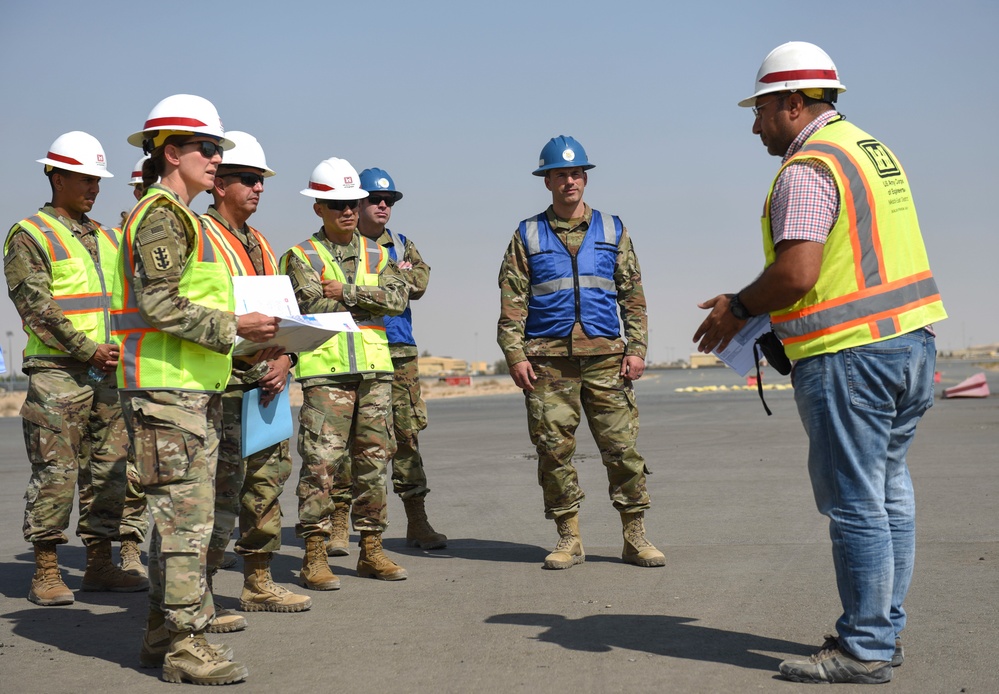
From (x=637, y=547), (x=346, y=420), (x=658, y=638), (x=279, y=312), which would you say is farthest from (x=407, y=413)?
(x=658, y=638)

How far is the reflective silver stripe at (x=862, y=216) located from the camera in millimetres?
4082

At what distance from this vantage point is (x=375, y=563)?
21.2 feet

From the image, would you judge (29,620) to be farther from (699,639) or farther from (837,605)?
(837,605)

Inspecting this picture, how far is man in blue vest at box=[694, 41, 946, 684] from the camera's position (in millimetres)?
4062

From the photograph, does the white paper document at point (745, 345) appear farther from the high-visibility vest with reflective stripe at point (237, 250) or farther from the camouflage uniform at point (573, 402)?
the high-visibility vest with reflective stripe at point (237, 250)

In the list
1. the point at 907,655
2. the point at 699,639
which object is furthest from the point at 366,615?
the point at 907,655

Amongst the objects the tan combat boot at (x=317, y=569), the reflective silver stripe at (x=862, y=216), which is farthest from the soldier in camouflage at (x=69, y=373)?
the reflective silver stripe at (x=862, y=216)

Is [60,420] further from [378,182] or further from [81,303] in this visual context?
A: [378,182]

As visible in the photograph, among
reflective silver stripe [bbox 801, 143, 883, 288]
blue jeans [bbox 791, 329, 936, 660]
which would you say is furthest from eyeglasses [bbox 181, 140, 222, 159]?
blue jeans [bbox 791, 329, 936, 660]

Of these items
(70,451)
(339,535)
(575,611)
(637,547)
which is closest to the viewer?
(575,611)

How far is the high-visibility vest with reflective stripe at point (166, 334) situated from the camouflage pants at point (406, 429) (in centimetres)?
330

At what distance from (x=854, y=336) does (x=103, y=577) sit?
4.55 meters

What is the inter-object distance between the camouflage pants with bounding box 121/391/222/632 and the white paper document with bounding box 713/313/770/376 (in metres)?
2.28

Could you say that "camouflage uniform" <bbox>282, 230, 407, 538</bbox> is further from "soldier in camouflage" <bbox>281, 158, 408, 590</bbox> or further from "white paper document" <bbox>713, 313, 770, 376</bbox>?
"white paper document" <bbox>713, 313, 770, 376</bbox>
